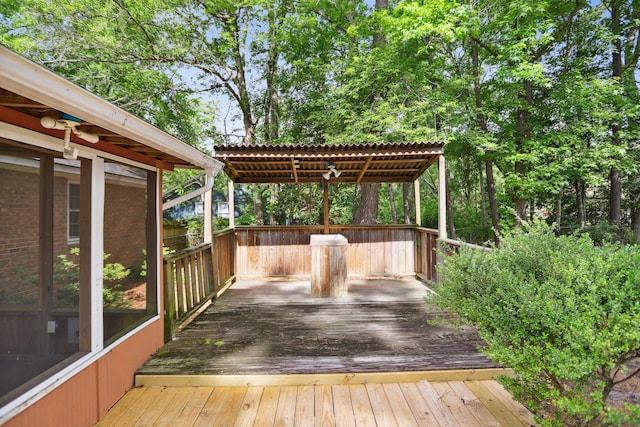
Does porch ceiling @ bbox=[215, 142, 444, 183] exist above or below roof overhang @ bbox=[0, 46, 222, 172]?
above

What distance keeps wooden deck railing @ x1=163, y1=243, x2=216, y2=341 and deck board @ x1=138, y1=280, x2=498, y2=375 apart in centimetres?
18

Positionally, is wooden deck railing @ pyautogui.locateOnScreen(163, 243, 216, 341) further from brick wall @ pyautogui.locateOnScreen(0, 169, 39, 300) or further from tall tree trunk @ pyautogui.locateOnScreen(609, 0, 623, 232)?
tall tree trunk @ pyautogui.locateOnScreen(609, 0, 623, 232)

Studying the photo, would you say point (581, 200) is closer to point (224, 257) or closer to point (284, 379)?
point (224, 257)

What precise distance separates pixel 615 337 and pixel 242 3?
→ 38.8 feet

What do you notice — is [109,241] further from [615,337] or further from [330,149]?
[615,337]

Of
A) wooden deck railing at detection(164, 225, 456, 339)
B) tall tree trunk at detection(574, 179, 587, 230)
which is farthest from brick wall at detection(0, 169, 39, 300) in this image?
tall tree trunk at detection(574, 179, 587, 230)

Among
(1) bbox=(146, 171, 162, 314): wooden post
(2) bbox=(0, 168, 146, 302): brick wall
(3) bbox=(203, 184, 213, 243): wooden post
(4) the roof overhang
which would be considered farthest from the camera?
(3) bbox=(203, 184, 213, 243): wooden post

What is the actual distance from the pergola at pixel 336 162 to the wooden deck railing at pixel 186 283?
159 centimetres

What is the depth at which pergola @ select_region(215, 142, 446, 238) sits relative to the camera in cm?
445

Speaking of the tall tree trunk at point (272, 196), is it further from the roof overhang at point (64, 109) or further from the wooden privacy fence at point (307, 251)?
the roof overhang at point (64, 109)

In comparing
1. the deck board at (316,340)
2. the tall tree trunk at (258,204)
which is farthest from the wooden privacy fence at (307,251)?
the tall tree trunk at (258,204)

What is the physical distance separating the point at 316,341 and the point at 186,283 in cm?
183

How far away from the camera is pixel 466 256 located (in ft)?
7.68

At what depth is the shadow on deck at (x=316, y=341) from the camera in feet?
8.13
